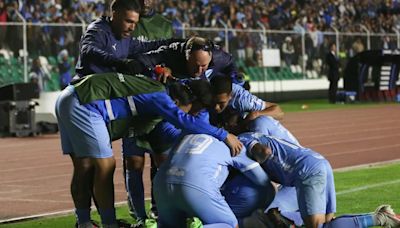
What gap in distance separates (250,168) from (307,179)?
0.43 metres

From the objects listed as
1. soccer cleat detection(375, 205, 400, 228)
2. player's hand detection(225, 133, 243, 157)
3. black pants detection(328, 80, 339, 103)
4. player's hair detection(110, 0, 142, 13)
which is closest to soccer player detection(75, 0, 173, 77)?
player's hair detection(110, 0, 142, 13)

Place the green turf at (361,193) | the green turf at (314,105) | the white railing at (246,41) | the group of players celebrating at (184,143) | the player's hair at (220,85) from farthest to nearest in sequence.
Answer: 1. the green turf at (314,105)
2. the white railing at (246,41)
3. the green turf at (361,193)
4. the player's hair at (220,85)
5. the group of players celebrating at (184,143)

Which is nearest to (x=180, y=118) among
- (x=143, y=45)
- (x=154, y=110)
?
(x=154, y=110)

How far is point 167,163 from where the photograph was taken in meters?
6.94

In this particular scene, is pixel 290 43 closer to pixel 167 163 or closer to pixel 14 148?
pixel 14 148

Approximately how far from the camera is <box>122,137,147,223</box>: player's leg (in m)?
8.62

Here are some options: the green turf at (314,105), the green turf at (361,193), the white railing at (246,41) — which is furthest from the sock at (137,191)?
the green turf at (314,105)

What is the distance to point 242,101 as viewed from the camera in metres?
8.60

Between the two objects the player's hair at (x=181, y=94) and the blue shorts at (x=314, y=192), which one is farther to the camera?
the player's hair at (x=181, y=94)

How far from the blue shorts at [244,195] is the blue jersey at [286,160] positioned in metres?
0.13

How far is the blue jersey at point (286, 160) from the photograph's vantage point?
7.30 m

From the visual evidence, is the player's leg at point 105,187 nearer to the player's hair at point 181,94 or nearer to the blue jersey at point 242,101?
the player's hair at point 181,94

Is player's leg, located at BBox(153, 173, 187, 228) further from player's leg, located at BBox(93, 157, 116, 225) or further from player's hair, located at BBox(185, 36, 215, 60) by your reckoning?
player's hair, located at BBox(185, 36, 215, 60)

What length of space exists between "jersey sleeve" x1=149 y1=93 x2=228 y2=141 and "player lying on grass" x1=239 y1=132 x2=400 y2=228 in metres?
0.32
